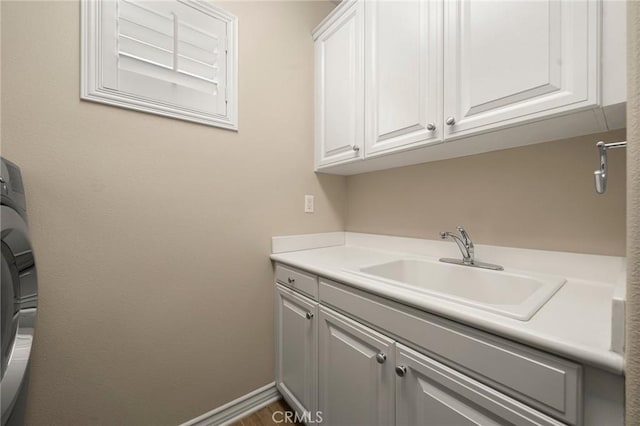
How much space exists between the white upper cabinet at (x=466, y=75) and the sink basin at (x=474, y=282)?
0.54 meters

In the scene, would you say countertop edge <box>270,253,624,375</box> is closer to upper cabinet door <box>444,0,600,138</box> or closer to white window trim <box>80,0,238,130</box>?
upper cabinet door <box>444,0,600,138</box>

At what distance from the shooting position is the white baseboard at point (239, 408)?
1316 mm

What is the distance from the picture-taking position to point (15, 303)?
0.85m

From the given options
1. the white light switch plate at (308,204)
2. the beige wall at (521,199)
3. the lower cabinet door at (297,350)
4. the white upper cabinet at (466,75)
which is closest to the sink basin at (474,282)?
the beige wall at (521,199)

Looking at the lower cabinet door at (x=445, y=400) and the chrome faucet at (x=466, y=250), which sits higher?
the chrome faucet at (x=466, y=250)

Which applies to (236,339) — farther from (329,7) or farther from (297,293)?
(329,7)

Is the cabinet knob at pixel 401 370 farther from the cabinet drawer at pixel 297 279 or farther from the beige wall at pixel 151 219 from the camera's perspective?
the beige wall at pixel 151 219

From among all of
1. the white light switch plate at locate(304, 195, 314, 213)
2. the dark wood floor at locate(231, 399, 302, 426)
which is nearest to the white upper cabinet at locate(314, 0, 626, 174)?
the white light switch plate at locate(304, 195, 314, 213)

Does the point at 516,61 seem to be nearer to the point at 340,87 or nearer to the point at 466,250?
the point at 466,250

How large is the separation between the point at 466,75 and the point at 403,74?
0.28 m

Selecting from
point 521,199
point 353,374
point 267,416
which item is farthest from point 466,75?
point 267,416

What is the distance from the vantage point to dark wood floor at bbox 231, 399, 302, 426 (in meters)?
1.37

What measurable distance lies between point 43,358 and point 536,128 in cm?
199

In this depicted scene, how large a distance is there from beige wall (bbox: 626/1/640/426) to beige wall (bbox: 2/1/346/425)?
1391 mm
